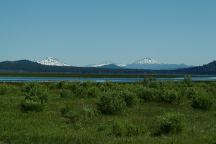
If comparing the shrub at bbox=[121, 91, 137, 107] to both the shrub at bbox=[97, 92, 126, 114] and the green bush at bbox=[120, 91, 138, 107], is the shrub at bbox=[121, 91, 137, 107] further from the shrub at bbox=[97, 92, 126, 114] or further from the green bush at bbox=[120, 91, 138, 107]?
the shrub at bbox=[97, 92, 126, 114]

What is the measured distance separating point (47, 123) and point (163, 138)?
6.32 metres

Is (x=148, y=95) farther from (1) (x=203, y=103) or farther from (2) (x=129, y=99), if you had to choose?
(1) (x=203, y=103)

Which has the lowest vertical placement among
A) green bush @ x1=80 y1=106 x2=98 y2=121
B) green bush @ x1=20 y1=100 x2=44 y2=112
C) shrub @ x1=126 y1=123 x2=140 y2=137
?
shrub @ x1=126 y1=123 x2=140 y2=137

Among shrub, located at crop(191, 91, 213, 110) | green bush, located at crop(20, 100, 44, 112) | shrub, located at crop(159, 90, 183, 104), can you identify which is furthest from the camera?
shrub, located at crop(159, 90, 183, 104)

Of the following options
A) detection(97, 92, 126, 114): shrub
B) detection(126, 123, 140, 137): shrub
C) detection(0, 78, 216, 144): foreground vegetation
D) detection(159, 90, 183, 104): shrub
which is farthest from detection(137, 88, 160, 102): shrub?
detection(126, 123, 140, 137): shrub

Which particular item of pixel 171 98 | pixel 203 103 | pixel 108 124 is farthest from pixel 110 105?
pixel 171 98

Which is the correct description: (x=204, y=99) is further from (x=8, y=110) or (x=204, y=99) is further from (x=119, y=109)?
(x=8, y=110)

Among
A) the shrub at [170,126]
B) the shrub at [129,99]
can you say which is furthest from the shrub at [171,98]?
the shrub at [170,126]

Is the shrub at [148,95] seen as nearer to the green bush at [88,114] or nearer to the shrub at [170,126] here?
the green bush at [88,114]

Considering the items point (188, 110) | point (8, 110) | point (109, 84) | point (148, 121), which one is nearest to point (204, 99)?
point (188, 110)

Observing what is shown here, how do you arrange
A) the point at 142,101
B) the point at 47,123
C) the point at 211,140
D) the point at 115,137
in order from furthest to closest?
the point at 142,101, the point at 47,123, the point at 115,137, the point at 211,140

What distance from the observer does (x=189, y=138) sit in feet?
58.3

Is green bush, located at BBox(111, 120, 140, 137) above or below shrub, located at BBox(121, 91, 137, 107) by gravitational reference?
below

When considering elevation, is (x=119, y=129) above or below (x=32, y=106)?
below
